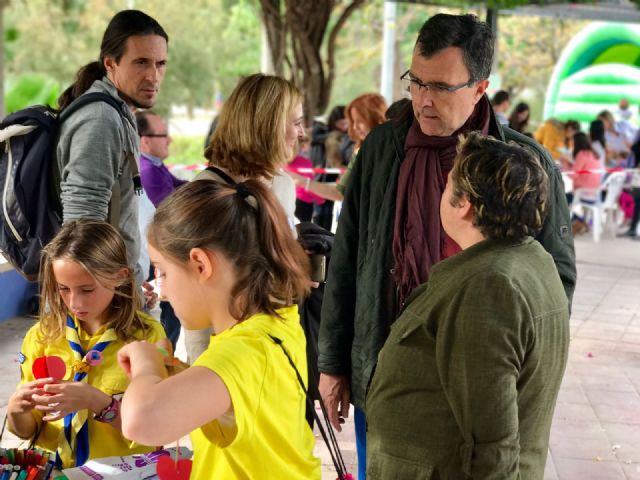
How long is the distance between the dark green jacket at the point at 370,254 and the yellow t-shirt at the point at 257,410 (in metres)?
0.83

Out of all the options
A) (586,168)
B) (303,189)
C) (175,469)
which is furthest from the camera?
(586,168)

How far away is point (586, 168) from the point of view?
13.0 meters

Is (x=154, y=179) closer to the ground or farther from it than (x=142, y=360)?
closer to the ground

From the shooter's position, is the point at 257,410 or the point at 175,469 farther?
the point at 175,469

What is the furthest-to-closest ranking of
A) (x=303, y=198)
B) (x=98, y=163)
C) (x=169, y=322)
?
(x=303, y=198), (x=169, y=322), (x=98, y=163)

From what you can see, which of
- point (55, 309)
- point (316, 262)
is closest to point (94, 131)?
point (55, 309)

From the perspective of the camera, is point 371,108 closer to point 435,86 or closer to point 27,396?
point 435,86

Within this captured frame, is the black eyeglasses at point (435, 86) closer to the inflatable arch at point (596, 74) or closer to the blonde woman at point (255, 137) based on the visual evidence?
the blonde woman at point (255, 137)

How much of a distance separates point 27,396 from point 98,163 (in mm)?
944

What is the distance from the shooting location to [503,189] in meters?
1.97

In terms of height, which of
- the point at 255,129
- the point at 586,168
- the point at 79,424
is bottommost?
the point at 586,168

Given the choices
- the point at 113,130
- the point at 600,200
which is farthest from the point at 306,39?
the point at 113,130

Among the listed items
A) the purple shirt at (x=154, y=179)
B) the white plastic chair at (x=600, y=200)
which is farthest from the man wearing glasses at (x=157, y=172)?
the white plastic chair at (x=600, y=200)

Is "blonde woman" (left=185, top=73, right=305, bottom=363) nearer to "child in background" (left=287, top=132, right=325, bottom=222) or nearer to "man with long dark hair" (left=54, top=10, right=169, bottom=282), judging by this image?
"man with long dark hair" (left=54, top=10, right=169, bottom=282)
